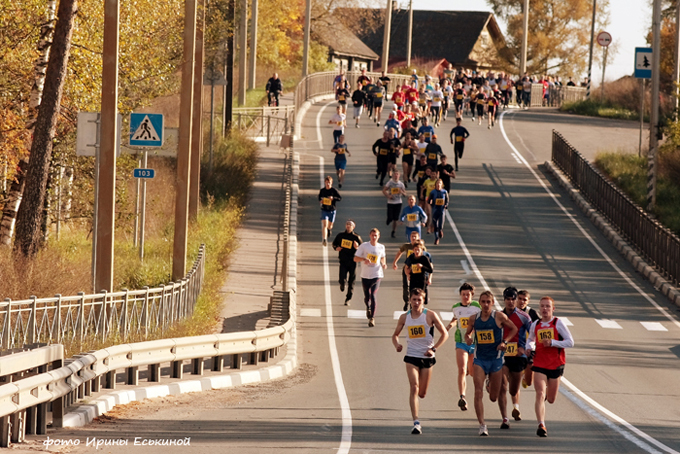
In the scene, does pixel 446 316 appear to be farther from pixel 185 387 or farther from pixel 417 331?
pixel 417 331

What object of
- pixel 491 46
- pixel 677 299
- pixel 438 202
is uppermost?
pixel 491 46

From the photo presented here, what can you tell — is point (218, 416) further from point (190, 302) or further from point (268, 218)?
point (268, 218)

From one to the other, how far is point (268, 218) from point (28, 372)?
22912 mm

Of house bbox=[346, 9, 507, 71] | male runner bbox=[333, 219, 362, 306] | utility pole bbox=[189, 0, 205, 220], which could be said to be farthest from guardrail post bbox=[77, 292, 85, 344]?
house bbox=[346, 9, 507, 71]

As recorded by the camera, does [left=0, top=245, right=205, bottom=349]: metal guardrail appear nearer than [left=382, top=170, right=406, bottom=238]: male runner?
Yes

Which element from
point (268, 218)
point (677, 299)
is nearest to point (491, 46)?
point (268, 218)

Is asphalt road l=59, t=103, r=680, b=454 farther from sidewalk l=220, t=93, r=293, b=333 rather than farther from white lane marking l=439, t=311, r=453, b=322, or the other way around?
sidewalk l=220, t=93, r=293, b=333

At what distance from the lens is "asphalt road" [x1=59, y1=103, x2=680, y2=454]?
12922 millimetres

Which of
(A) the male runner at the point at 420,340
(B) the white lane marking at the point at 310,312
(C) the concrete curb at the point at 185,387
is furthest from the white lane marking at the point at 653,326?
(A) the male runner at the point at 420,340

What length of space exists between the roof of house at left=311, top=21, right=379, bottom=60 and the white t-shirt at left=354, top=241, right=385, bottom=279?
64.5m

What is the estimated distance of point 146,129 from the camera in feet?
70.8

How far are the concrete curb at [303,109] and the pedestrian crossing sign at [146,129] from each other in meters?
26.9

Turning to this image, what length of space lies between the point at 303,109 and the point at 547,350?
44.7 metres

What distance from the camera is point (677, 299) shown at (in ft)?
87.3
